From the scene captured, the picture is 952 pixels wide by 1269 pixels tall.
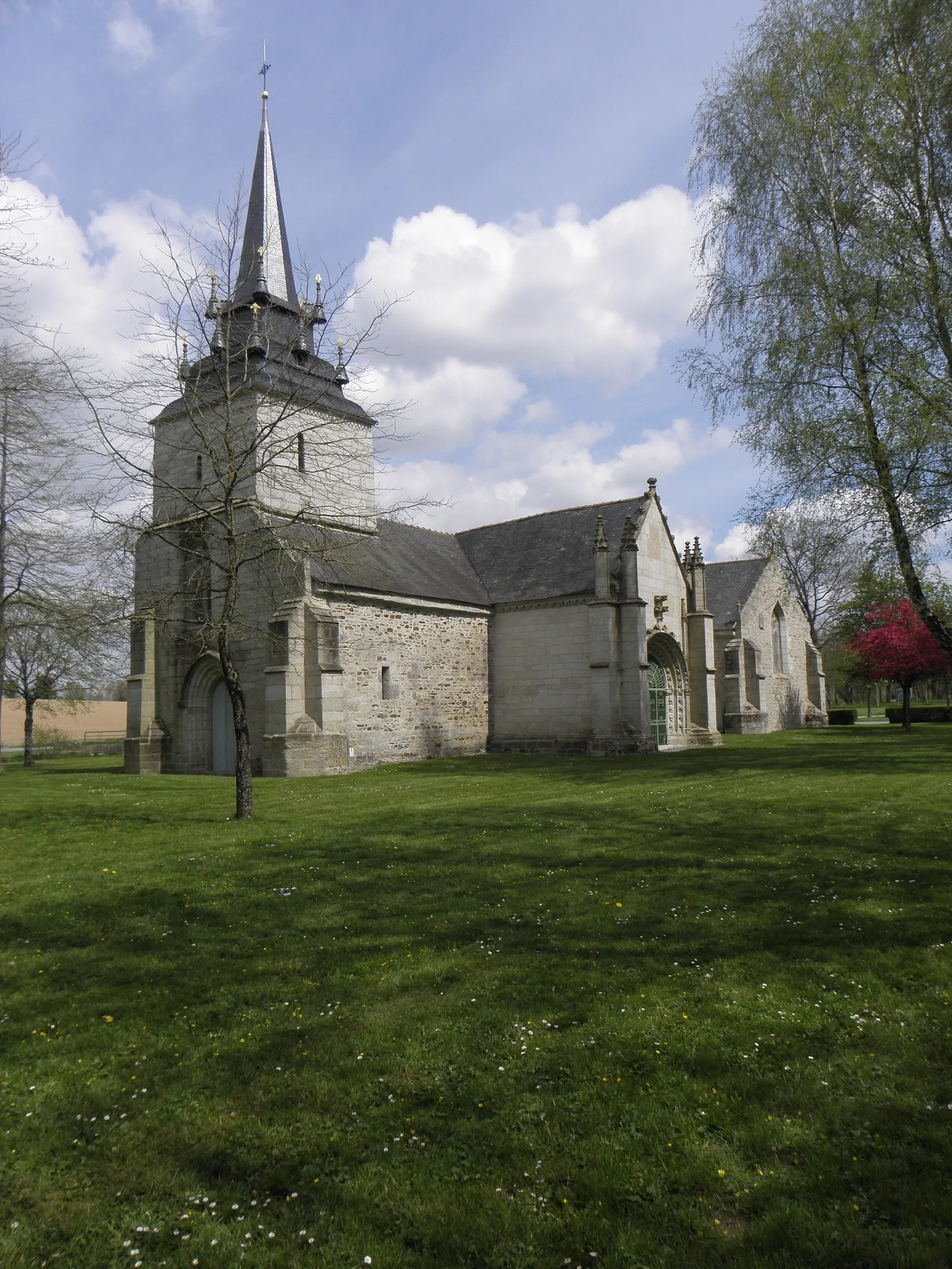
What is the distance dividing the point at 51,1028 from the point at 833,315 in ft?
45.3

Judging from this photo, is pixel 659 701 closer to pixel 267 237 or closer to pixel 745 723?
pixel 745 723

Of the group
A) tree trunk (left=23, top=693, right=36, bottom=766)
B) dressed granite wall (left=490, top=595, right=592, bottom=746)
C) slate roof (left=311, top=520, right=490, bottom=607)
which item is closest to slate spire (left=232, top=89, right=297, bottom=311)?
slate roof (left=311, top=520, right=490, bottom=607)

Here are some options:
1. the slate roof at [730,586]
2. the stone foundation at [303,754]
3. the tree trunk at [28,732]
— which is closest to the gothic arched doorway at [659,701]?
the slate roof at [730,586]

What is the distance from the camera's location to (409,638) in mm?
23672

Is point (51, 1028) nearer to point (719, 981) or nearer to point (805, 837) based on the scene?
point (719, 981)

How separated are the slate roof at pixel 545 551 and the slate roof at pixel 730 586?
9099 mm

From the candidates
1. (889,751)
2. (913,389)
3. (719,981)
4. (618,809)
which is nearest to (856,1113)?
(719,981)

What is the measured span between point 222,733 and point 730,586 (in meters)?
23.6

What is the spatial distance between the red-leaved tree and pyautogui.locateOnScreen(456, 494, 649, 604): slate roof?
1325cm

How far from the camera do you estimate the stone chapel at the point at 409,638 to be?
808 inches

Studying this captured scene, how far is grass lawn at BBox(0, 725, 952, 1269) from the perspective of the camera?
321 centimetres

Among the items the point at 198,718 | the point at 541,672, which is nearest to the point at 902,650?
the point at 541,672

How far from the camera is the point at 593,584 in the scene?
25109mm

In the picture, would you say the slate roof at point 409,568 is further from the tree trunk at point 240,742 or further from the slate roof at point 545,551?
the tree trunk at point 240,742
